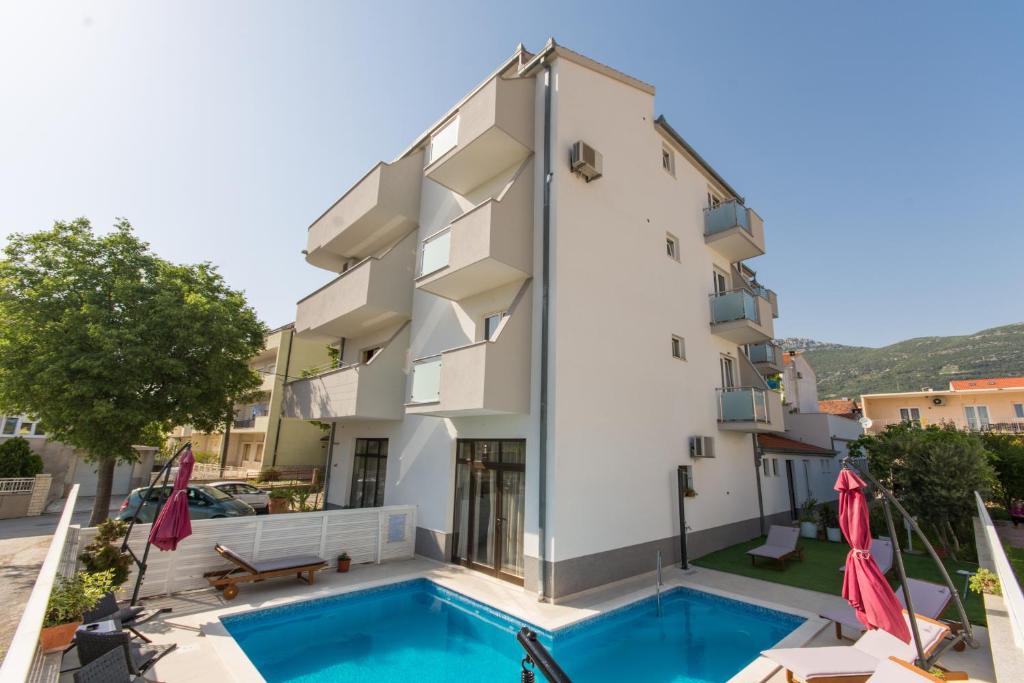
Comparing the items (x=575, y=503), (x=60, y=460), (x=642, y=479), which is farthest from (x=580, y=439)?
(x=60, y=460)

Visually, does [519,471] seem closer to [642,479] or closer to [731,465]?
[642,479]

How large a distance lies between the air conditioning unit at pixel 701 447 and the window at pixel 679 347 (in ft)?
8.16

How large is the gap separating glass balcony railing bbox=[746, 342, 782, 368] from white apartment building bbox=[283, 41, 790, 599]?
4.12 meters

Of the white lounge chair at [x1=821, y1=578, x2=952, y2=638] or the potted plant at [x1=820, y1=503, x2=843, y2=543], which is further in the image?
the potted plant at [x1=820, y1=503, x2=843, y2=543]

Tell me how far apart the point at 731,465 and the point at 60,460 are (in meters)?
32.1

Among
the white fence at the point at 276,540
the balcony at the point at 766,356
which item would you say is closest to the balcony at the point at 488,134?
the white fence at the point at 276,540

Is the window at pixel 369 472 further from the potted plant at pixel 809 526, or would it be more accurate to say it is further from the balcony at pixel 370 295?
the potted plant at pixel 809 526

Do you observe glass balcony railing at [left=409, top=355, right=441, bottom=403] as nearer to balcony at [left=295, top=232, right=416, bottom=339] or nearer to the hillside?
balcony at [left=295, top=232, right=416, bottom=339]

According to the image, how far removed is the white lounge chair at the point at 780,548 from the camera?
38.6 feet

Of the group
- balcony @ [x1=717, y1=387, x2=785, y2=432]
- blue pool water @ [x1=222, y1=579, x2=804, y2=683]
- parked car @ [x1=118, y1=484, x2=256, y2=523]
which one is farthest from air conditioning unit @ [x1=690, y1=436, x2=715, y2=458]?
parked car @ [x1=118, y1=484, x2=256, y2=523]

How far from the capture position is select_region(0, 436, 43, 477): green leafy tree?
2000cm

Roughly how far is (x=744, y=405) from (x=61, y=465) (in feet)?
107

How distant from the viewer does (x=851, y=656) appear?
5.95 m

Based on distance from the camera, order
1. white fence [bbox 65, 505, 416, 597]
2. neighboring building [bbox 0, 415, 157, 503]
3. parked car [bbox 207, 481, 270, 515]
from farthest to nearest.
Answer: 1. neighboring building [bbox 0, 415, 157, 503]
2. parked car [bbox 207, 481, 270, 515]
3. white fence [bbox 65, 505, 416, 597]
